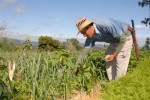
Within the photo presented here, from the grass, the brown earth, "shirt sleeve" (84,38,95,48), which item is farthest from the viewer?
"shirt sleeve" (84,38,95,48)

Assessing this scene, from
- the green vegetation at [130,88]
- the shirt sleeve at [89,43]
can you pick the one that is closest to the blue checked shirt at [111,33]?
the shirt sleeve at [89,43]

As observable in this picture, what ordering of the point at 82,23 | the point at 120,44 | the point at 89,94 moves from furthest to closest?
1. the point at 120,44
2. the point at 89,94
3. the point at 82,23

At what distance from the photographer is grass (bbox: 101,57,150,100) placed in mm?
6344

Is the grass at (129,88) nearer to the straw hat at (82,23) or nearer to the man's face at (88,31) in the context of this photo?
the man's face at (88,31)

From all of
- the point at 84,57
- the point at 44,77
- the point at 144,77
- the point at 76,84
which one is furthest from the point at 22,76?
the point at 144,77

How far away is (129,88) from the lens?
22.3 feet

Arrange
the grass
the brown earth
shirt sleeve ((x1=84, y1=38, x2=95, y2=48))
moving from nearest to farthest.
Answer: the brown earth, the grass, shirt sleeve ((x1=84, y1=38, x2=95, y2=48))

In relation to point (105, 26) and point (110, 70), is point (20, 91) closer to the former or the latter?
point (105, 26)

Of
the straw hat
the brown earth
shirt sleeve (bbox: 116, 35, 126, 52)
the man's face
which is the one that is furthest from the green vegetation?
the straw hat

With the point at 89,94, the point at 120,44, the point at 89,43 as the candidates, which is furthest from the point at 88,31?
the point at 120,44

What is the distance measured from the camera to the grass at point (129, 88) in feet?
20.8

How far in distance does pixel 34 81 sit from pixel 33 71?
0.25 metres

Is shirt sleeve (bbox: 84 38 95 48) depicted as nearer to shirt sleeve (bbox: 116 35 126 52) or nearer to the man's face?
shirt sleeve (bbox: 116 35 126 52)

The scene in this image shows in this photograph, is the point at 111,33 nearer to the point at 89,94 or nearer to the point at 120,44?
the point at 120,44
